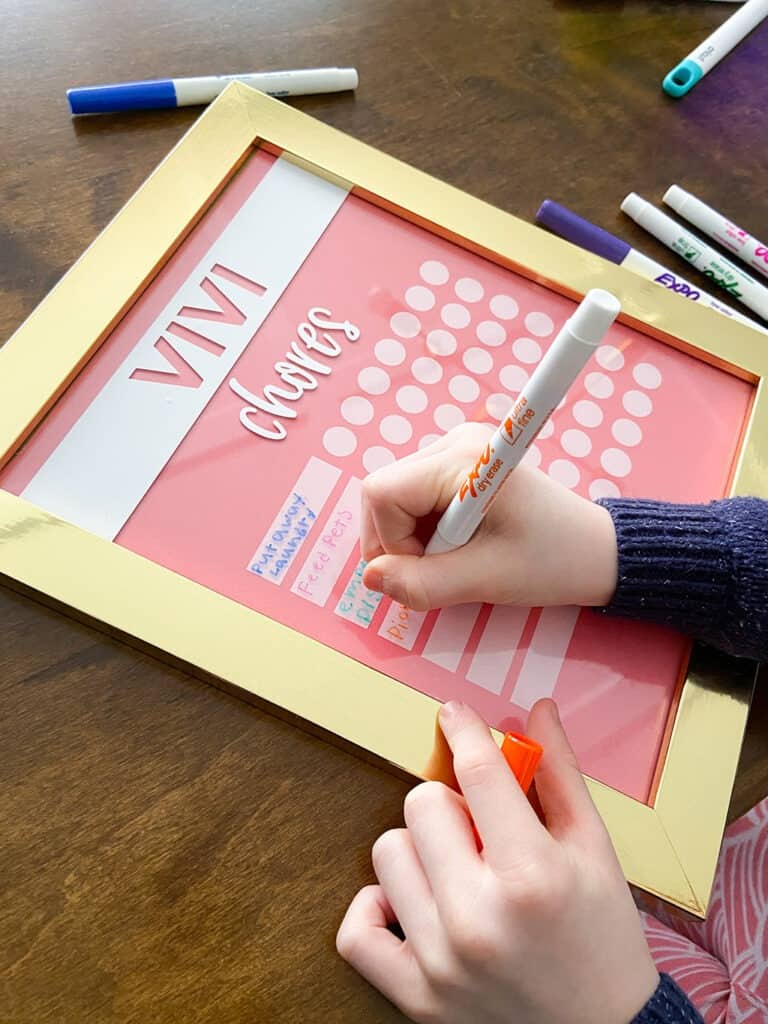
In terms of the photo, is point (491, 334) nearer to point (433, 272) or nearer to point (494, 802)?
point (433, 272)

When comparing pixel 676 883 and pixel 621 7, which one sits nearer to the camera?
pixel 676 883

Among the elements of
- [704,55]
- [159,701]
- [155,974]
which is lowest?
[155,974]

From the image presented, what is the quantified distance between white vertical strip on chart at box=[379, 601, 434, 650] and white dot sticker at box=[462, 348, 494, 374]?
159mm

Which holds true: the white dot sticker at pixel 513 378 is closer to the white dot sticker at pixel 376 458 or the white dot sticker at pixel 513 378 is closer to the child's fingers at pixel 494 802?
the white dot sticker at pixel 376 458

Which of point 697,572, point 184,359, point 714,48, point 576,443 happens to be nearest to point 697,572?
point 697,572

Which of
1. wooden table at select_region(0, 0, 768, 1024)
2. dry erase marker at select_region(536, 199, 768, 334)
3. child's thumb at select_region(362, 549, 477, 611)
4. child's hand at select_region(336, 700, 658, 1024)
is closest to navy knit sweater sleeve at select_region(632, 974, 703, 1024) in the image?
child's hand at select_region(336, 700, 658, 1024)

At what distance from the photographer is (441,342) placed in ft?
1.78

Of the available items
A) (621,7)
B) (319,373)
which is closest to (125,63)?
(319,373)

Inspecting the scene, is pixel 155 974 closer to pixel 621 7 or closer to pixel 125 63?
pixel 125 63

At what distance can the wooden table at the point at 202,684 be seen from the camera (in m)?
0.41

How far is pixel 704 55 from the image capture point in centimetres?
69

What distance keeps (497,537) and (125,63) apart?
424 millimetres

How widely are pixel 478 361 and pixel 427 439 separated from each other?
7 centimetres

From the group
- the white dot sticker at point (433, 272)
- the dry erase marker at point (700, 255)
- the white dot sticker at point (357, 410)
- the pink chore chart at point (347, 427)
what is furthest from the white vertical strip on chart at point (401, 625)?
the dry erase marker at point (700, 255)
